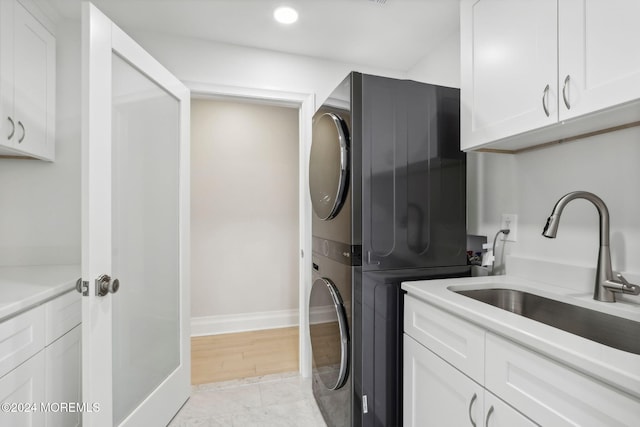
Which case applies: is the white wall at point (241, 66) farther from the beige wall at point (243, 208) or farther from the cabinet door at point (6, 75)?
the beige wall at point (243, 208)

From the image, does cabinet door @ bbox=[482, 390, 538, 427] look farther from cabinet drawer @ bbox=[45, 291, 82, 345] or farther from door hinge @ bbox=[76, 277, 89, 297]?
cabinet drawer @ bbox=[45, 291, 82, 345]

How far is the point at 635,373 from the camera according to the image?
23.3 inches

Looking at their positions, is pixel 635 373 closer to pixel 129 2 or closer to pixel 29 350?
pixel 29 350

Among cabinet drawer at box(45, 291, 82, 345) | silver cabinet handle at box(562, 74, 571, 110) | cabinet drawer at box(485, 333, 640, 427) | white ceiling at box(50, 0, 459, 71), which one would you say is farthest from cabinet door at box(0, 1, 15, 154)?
silver cabinet handle at box(562, 74, 571, 110)

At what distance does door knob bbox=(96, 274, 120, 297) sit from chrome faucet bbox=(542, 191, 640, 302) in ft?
5.44

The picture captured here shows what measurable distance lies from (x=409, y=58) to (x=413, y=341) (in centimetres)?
203

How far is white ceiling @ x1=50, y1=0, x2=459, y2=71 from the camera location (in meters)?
1.71

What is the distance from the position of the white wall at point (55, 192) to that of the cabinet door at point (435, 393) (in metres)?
1.98

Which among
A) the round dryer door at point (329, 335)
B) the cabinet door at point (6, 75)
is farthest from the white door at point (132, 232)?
the round dryer door at point (329, 335)

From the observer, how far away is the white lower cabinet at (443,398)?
0.89 meters

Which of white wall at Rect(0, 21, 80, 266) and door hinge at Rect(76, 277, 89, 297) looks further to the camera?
white wall at Rect(0, 21, 80, 266)

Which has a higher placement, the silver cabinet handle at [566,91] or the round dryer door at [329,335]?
the silver cabinet handle at [566,91]

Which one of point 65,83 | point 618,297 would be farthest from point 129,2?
point 618,297

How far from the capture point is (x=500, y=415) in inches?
34.3
